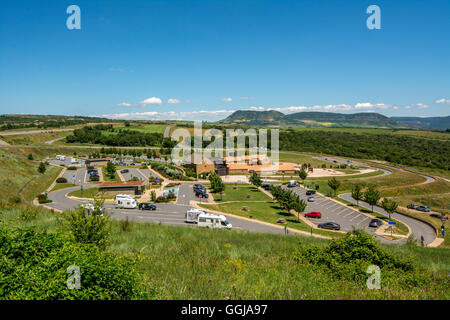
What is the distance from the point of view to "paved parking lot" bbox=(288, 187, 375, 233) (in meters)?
36.5

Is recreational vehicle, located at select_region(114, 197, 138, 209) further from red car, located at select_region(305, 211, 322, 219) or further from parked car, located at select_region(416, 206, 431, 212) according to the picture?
parked car, located at select_region(416, 206, 431, 212)

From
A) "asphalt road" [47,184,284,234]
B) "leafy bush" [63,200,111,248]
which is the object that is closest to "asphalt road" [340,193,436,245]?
"asphalt road" [47,184,284,234]

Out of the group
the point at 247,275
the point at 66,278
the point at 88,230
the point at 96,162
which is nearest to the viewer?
the point at 66,278

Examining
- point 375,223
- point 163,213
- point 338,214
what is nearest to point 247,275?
point 163,213

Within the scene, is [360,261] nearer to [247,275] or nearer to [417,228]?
[247,275]

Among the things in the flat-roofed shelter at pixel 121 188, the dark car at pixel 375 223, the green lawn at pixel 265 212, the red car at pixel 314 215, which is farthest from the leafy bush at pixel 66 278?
the flat-roofed shelter at pixel 121 188

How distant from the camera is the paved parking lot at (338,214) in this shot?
36506 millimetres

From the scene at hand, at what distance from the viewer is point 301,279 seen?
22.5ft

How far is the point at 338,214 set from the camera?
1635 inches

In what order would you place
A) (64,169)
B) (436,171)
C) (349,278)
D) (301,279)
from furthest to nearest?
(436,171), (64,169), (349,278), (301,279)

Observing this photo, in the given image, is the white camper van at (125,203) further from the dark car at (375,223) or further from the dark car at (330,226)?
the dark car at (375,223)
